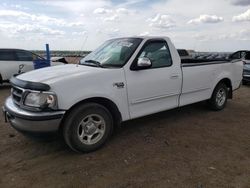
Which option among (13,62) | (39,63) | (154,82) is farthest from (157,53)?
(13,62)

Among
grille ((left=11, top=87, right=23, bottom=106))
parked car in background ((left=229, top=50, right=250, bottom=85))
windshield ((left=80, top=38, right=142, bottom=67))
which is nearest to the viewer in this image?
grille ((left=11, top=87, right=23, bottom=106))

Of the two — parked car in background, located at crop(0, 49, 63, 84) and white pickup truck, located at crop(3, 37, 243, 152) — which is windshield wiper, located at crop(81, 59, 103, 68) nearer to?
white pickup truck, located at crop(3, 37, 243, 152)

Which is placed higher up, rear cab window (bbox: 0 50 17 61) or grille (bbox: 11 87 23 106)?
rear cab window (bbox: 0 50 17 61)

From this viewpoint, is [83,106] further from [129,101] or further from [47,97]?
[129,101]

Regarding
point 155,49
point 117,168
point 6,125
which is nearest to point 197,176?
point 117,168

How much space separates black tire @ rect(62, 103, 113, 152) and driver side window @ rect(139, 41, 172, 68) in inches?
51.8

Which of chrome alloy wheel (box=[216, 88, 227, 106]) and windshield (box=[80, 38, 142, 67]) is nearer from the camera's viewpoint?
windshield (box=[80, 38, 142, 67])

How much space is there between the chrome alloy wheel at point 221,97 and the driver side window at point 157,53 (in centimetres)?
210

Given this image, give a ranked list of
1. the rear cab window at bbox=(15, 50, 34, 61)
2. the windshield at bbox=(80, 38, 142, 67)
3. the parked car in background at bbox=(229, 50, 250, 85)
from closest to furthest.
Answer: the windshield at bbox=(80, 38, 142, 67) < the parked car in background at bbox=(229, 50, 250, 85) < the rear cab window at bbox=(15, 50, 34, 61)

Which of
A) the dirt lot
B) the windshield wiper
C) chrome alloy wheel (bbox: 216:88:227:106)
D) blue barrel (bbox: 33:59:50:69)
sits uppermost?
the windshield wiper

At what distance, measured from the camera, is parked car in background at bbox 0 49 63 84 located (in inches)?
430

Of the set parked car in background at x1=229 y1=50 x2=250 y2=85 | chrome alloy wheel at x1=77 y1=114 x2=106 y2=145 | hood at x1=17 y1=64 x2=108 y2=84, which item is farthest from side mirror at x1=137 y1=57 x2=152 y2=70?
parked car in background at x1=229 y1=50 x2=250 y2=85

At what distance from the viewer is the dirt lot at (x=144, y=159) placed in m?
3.34

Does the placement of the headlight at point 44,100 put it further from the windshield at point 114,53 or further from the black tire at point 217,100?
the black tire at point 217,100
